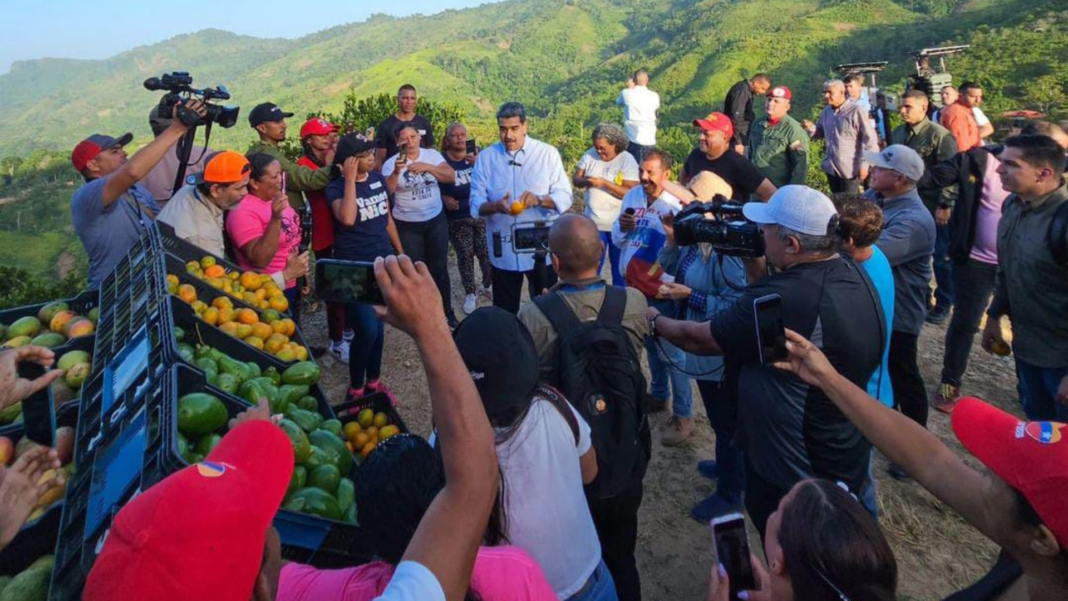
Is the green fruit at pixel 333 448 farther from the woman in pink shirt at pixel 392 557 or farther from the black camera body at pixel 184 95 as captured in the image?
the black camera body at pixel 184 95

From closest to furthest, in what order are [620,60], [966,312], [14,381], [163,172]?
[14,381] → [966,312] → [163,172] → [620,60]

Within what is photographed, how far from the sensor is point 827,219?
89.4 inches

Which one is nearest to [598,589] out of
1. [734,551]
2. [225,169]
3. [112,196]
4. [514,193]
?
A: [734,551]

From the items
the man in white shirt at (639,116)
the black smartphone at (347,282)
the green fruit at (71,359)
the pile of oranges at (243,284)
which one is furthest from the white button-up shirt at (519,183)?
the man in white shirt at (639,116)

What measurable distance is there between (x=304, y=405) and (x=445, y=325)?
2076mm

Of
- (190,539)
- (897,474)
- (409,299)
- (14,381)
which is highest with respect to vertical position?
(409,299)

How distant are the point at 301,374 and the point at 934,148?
5784 mm

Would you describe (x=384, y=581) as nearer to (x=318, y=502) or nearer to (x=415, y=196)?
(x=318, y=502)

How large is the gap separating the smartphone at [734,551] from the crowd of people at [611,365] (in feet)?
0.10

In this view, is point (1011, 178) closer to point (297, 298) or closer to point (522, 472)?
point (522, 472)

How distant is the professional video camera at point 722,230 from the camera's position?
2492 mm

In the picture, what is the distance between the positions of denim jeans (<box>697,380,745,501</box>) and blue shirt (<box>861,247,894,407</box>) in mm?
724

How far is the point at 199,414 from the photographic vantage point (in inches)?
89.1

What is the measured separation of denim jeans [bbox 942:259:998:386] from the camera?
13.8ft
